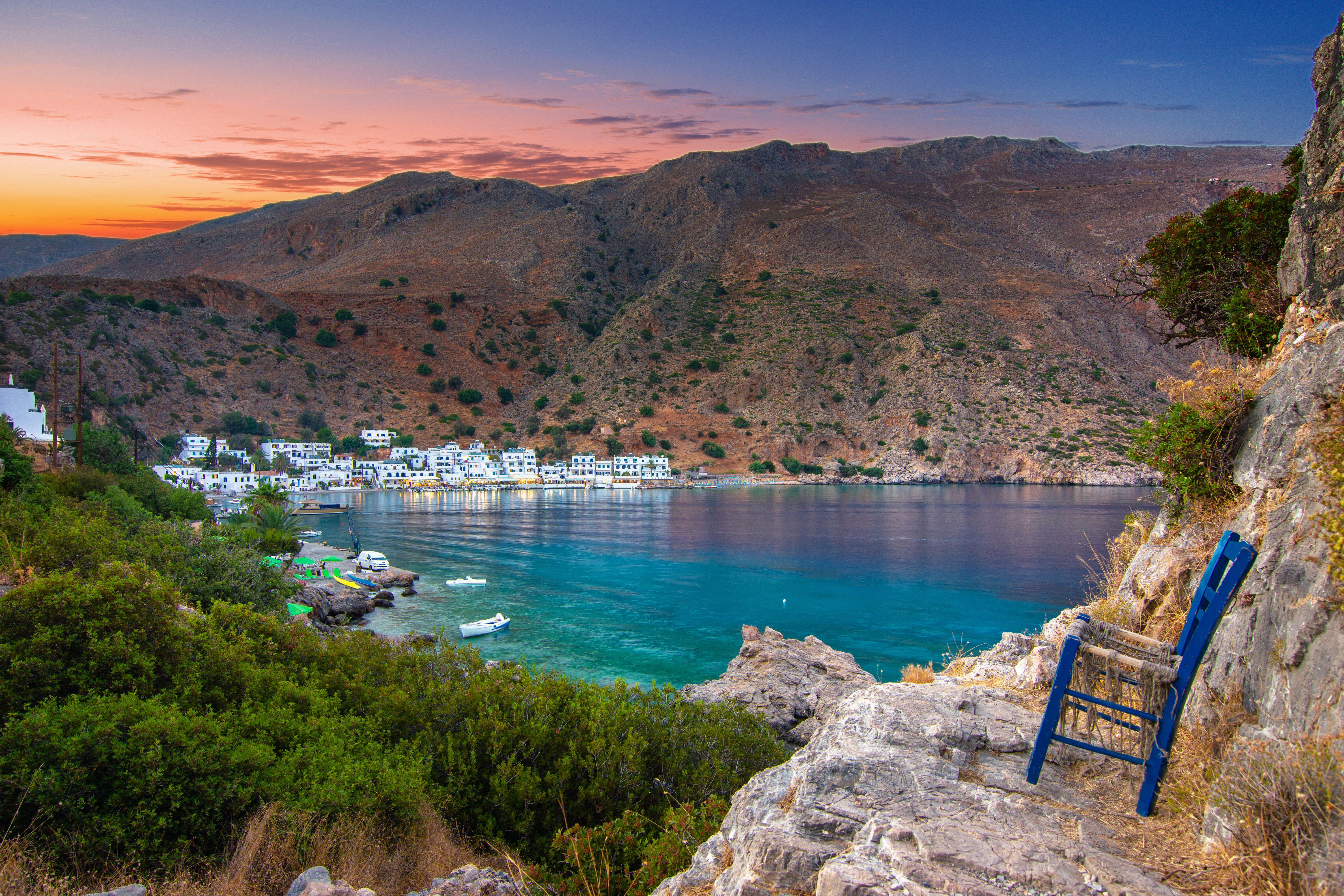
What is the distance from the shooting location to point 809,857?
3119 mm

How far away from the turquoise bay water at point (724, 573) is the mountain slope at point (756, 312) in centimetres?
1923

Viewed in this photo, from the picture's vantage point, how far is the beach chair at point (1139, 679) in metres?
3.30

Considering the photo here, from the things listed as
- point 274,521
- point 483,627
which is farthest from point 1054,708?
point 274,521

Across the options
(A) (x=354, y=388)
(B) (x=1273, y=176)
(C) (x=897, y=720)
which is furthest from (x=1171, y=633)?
(B) (x=1273, y=176)

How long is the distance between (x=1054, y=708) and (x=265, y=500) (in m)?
39.4

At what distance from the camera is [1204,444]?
18.3 ft

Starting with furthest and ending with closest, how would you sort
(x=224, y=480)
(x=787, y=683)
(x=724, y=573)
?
(x=224, y=480)
(x=724, y=573)
(x=787, y=683)

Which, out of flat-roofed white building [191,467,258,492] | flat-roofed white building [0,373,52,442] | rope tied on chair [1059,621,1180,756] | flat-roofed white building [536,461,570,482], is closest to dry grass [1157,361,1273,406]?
rope tied on chair [1059,621,1180,756]

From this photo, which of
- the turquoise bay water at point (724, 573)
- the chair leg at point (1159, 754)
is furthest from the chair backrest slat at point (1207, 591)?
the turquoise bay water at point (724, 573)

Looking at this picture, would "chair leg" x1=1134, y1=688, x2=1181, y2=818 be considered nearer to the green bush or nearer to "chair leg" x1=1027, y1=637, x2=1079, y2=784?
"chair leg" x1=1027, y1=637, x2=1079, y2=784

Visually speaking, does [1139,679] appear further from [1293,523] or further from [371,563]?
[371,563]

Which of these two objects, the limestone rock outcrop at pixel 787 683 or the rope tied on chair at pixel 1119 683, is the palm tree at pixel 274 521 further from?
the rope tied on chair at pixel 1119 683

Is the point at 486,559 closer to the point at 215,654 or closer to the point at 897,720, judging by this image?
the point at 215,654

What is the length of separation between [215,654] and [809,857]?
649cm
